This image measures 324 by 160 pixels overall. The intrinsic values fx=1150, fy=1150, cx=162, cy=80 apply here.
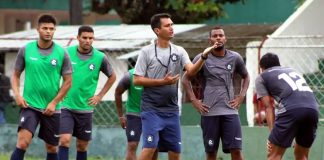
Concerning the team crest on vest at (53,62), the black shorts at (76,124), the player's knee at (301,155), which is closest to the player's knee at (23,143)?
the team crest on vest at (53,62)

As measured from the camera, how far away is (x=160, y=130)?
14.0 meters

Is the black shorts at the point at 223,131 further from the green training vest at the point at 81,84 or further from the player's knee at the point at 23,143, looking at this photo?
the player's knee at the point at 23,143

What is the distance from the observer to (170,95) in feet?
45.9

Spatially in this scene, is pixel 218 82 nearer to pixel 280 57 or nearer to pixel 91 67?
pixel 91 67

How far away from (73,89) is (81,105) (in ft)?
0.80

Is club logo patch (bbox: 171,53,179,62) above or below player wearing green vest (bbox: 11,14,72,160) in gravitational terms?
above

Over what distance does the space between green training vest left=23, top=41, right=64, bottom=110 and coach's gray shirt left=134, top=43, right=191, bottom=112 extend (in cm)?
108

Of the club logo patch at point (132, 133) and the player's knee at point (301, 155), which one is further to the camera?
the club logo patch at point (132, 133)

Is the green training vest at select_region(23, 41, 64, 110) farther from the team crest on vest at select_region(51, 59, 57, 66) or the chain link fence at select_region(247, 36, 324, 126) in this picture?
the chain link fence at select_region(247, 36, 324, 126)

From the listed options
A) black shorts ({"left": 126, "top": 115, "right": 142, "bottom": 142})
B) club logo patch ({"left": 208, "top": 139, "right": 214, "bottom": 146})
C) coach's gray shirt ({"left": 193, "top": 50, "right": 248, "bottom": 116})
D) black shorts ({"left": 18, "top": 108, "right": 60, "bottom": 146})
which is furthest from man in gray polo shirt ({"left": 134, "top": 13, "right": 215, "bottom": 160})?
black shorts ({"left": 126, "top": 115, "right": 142, "bottom": 142})

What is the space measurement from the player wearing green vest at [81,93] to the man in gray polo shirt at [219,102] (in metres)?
1.52

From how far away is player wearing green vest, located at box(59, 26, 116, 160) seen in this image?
15578mm

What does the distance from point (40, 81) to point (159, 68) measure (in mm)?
1492

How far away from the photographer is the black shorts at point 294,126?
46.9 ft
